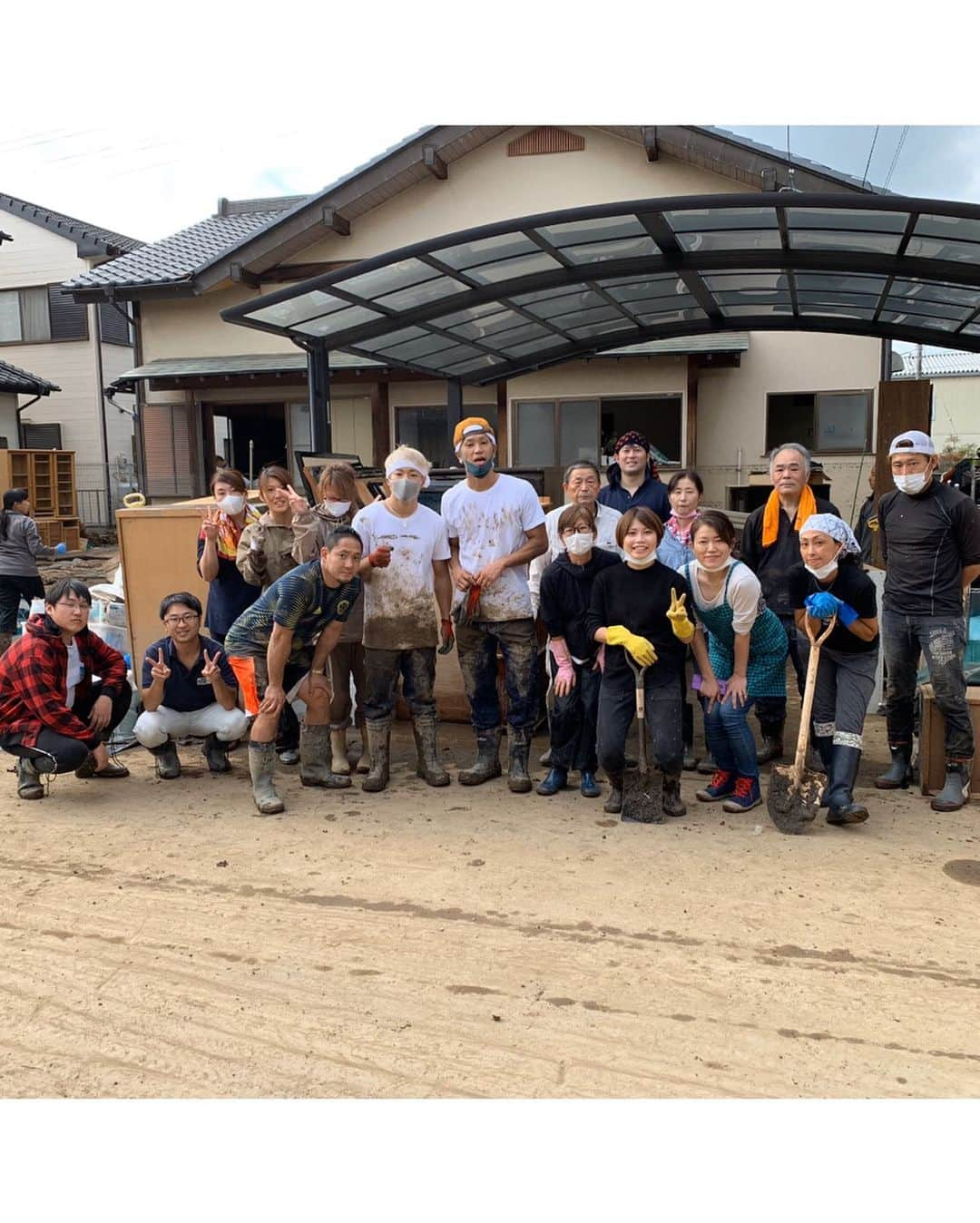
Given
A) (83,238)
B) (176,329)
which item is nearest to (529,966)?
(176,329)

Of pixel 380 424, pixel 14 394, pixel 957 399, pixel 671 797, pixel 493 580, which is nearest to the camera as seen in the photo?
pixel 671 797

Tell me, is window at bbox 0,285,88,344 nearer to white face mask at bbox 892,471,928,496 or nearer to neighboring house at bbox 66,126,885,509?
neighboring house at bbox 66,126,885,509

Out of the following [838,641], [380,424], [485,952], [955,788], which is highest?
[380,424]

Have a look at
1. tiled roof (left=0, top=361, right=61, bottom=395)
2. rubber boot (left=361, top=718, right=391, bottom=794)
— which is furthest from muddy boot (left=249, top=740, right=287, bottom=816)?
tiled roof (left=0, top=361, right=61, bottom=395)

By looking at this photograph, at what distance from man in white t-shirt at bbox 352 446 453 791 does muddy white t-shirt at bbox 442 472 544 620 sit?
0.16 m

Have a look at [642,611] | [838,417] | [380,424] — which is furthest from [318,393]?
[838,417]

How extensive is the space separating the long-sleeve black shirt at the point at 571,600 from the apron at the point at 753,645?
488 mm

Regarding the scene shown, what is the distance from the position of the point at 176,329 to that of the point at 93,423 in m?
9.22

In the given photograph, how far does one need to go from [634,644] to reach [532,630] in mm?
760

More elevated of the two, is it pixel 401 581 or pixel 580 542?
pixel 580 542

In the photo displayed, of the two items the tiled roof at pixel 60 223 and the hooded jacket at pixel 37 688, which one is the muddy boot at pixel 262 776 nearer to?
the hooded jacket at pixel 37 688

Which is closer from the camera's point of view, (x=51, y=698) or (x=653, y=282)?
(x=51, y=698)

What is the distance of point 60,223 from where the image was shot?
22.7 metres

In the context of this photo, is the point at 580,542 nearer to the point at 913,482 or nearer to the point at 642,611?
the point at 642,611
